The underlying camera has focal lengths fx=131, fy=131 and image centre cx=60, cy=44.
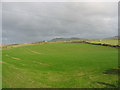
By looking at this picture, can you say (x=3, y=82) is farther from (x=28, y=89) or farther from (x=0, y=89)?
(x=28, y=89)

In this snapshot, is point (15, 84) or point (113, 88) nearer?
point (113, 88)

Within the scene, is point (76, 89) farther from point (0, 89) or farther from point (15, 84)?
point (0, 89)

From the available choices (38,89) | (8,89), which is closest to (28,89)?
(38,89)

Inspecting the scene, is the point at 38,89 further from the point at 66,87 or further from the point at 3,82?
the point at 3,82

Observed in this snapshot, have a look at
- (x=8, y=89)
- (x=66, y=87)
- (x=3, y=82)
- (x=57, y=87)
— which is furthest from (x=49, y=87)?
(x=3, y=82)

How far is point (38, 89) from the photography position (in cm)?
1834

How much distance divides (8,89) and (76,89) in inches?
366

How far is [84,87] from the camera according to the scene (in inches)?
759

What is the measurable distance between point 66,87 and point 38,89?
415cm

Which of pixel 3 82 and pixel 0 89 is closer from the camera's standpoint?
pixel 0 89

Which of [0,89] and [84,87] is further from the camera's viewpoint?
[84,87]

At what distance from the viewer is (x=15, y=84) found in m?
19.6

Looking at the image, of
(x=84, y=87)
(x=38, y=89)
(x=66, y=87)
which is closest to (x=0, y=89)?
(x=38, y=89)

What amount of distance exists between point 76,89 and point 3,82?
11.1 m
